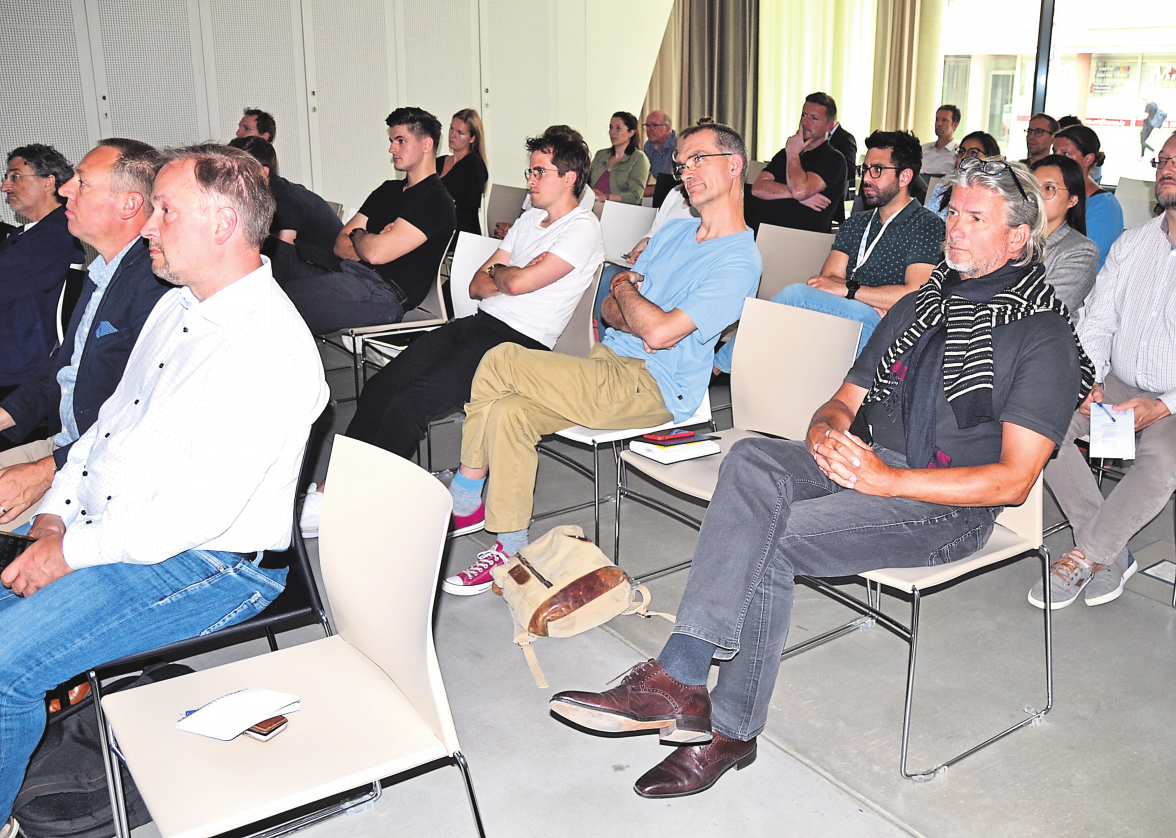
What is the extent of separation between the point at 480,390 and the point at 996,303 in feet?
4.81

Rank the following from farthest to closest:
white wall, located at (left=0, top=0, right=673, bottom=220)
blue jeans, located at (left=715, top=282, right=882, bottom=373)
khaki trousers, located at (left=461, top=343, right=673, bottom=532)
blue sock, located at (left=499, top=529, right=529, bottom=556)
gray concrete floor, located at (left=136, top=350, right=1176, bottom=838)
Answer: white wall, located at (left=0, top=0, right=673, bottom=220) < blue jeans, located at (left=715, top=282, right=882, bottom=373) < blue sock, located at (left=499, top=529, right=529, bottom=556) < khaki trousers, located at (left=461, top=343, right=673, bottom=532) < gray concrete floor, located at (left=136, top=350, right=1176, bottom=838)

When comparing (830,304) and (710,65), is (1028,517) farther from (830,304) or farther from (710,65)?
(710,65)

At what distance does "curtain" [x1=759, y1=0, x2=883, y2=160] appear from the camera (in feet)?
33.1

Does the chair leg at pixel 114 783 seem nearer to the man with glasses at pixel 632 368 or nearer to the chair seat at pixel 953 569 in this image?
the man with glasses at pixel 632 368

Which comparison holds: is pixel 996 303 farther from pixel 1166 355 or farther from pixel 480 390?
pixel 480 390

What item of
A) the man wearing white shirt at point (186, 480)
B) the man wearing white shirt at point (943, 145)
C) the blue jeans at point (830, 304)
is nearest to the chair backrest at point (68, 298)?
the man wearing white shirt at point (186, 480)

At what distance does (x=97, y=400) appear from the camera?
2.31 meters

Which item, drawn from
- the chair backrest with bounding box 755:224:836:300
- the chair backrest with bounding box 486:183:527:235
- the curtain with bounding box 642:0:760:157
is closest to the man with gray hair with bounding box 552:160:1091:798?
the chair backrest with bounding box 755:224:836:300

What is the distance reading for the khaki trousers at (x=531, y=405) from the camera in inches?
110

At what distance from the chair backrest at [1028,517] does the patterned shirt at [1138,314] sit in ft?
2.76

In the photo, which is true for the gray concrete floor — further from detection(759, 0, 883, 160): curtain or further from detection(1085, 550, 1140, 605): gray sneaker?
detection(759, 0, 883, 160): curtain

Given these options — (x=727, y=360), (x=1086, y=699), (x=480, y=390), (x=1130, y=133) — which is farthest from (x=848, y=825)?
(x=1130, y=133)

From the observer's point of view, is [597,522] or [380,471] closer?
[380,471]

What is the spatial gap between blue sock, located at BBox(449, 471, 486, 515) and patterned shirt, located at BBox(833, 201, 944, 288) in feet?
5.65
